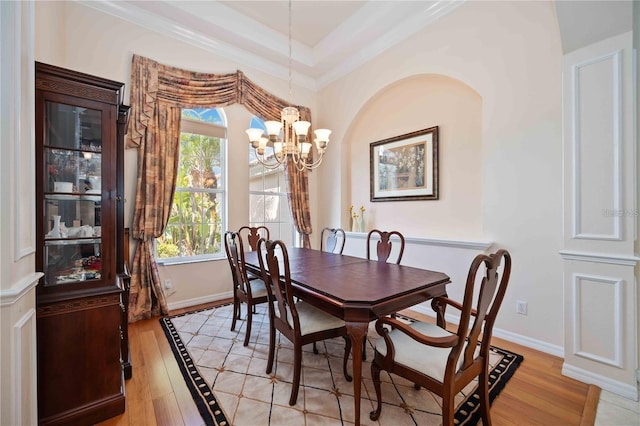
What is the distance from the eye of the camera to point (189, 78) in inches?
133

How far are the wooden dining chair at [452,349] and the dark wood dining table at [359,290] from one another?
12 centimetres

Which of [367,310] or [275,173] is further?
[275,173]

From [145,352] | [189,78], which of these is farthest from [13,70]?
[189,78]

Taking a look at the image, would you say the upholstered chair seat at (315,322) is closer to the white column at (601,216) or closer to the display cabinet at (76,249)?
the display cabinet at (76,249)

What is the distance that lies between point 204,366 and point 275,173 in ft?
9.93

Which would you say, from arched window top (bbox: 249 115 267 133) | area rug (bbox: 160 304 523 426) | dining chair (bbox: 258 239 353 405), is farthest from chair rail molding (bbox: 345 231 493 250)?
arched window top (bbox: 249 115 267 133)

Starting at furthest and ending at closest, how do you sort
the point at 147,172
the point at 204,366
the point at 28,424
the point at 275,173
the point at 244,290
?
the point at 275,173 → the point at 147,172 → the point at 244,290 → the point at 204,366 → the point at 28,424

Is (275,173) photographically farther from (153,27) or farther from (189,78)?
(153,27)

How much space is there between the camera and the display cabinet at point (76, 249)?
1.50m

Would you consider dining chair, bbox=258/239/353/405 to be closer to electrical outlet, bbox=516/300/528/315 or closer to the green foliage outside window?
electrical outlet, bbox=516/300/528/315

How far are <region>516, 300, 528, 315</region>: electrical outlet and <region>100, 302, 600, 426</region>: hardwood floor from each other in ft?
1.13

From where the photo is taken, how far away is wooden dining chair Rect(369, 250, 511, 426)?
3.98 ft

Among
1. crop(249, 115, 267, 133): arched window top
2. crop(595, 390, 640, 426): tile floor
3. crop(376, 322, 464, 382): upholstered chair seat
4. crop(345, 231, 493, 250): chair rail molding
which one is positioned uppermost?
crop(249, 115, 267, 133): arched window top

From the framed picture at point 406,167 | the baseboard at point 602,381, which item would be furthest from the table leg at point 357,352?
the framed picture at point 406,167
